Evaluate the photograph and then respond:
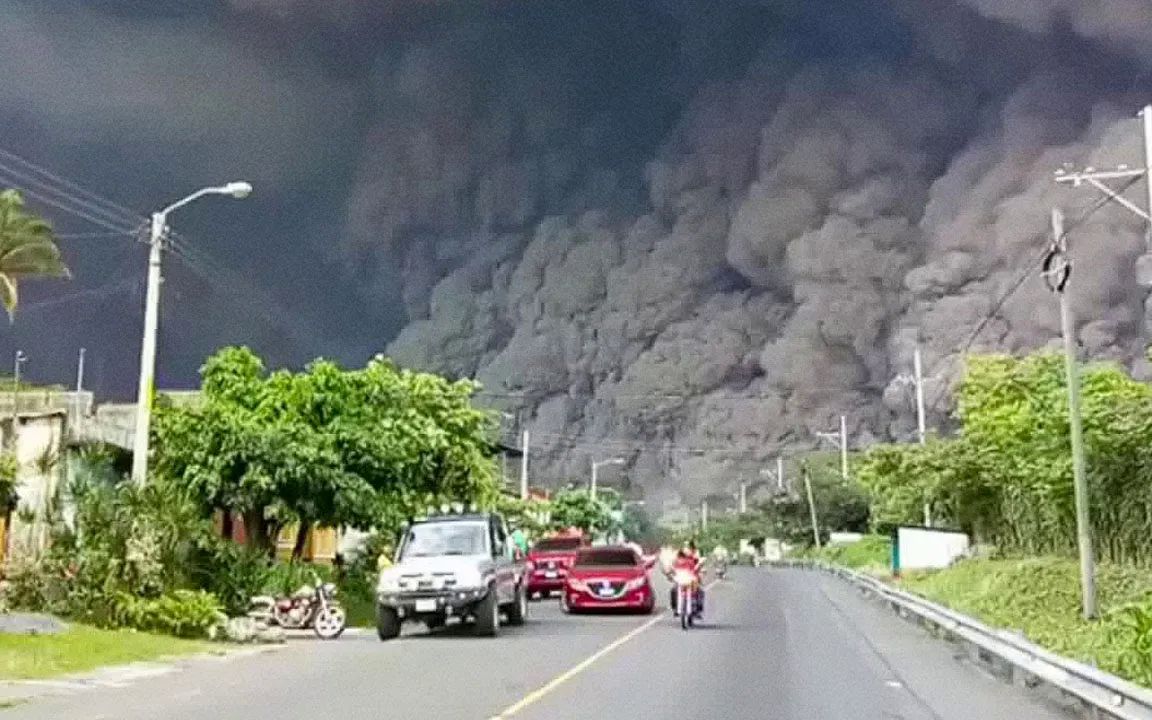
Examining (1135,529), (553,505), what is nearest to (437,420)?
(1135,529)

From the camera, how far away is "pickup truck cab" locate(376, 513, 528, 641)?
2470 centimetres

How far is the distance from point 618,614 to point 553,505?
2348 inches

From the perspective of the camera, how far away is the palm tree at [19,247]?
3162 centimetres

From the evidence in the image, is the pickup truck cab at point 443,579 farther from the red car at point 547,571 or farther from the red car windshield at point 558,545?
the red car windshield at point 558,545

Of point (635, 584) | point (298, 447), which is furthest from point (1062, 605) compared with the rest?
point (298, 447)

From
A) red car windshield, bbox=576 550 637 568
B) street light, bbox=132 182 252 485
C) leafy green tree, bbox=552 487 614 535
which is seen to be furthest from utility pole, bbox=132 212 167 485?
leafy green tree, bbox=552 487 614 535

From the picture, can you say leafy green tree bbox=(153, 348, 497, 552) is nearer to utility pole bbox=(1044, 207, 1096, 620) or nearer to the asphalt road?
the asphalt road

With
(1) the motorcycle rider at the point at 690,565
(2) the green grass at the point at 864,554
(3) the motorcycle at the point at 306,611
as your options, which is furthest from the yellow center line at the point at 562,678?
(2) the green grass at the point at 864,554

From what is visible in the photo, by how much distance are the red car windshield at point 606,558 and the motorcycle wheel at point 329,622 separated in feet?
31.2

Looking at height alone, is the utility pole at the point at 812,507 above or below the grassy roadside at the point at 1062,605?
above

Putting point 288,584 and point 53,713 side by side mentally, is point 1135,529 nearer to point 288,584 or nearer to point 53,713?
point 288,584

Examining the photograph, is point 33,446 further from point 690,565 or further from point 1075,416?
point 1075,416

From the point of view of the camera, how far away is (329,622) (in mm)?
25391

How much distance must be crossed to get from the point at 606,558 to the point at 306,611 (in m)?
10.1
